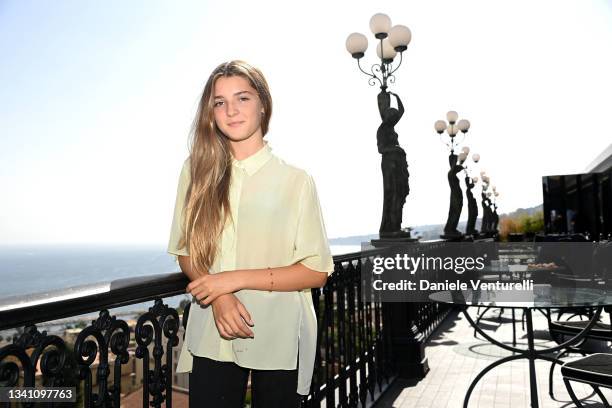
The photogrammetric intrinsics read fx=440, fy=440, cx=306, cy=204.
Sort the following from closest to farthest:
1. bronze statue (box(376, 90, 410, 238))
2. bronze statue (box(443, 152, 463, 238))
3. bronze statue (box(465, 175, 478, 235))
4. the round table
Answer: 1. the round table
2. bronze statue (box(376, 90, 410, 238))
3. bronze statue (box(443, 152, 463, 238))
4. bronze statue (box(465, 175, 478, 235))

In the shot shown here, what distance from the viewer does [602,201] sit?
72.0 feet

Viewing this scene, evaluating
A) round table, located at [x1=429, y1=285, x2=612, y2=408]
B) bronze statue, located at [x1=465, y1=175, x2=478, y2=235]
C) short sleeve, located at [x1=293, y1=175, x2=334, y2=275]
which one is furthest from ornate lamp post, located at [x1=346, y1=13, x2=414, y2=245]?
bronze statue, located at [x1=465, y1=175, x2=478, y2=235]

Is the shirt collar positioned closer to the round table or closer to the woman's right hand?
the woman's right hand

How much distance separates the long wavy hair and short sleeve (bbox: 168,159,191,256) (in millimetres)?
20

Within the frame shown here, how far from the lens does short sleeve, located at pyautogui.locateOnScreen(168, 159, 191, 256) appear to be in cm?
127

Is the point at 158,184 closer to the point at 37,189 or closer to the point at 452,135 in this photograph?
the point at 37,189

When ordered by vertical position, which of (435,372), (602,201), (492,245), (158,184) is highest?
(158,184)

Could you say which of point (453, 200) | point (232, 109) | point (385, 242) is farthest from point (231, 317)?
point (453, 200)

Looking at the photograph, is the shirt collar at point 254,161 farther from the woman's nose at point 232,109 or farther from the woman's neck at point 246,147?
the woman's nose at point 232,109

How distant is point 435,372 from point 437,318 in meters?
2.56

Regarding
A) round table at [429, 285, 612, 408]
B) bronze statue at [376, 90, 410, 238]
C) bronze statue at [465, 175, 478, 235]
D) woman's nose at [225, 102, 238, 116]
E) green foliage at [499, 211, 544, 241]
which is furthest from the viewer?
green foliage at [499, 211, 544, 241]

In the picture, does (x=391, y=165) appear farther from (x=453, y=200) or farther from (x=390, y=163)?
(x=453, y=200)

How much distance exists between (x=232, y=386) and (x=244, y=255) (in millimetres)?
374

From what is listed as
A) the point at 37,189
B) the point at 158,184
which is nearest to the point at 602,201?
the point at 158,184
